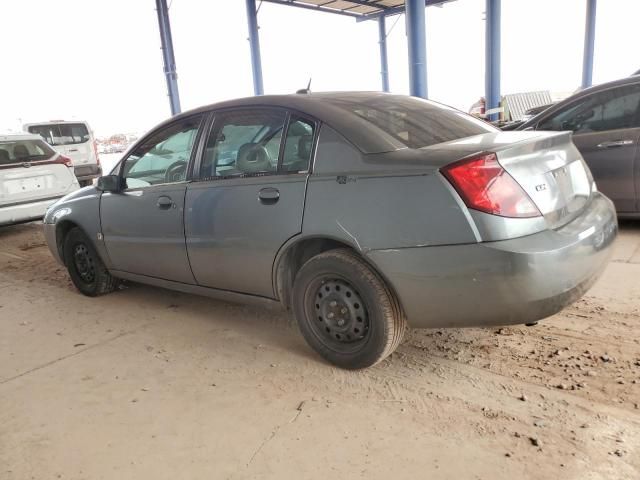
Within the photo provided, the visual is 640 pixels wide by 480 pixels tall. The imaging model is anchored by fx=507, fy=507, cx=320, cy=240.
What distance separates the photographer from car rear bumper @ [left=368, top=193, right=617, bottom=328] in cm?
223

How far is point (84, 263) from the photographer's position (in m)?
4.61

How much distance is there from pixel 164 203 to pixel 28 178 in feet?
16.6

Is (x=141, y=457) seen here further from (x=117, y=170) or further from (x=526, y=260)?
(x=117, y=170)

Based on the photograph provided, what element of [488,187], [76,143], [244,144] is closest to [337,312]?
[488,187]

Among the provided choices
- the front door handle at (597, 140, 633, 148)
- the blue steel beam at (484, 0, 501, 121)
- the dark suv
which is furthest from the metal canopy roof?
the front door handle at (597, 140, 633, 148)

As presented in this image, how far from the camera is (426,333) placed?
328 cm

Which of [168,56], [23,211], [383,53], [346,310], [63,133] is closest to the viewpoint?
[346,310]

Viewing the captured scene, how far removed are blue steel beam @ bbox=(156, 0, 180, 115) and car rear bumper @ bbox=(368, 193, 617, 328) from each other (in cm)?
1508

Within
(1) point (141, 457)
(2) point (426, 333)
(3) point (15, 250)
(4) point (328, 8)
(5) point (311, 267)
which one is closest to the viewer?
(1) point (141, 457)

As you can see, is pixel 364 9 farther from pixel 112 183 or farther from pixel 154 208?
pixel 154 208

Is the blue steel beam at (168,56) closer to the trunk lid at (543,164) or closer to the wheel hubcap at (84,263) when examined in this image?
the wheel hubcap at (84,263)

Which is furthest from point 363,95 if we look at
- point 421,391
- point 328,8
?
point 328,8

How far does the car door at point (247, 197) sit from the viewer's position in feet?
9.38

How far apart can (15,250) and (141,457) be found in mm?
5907
